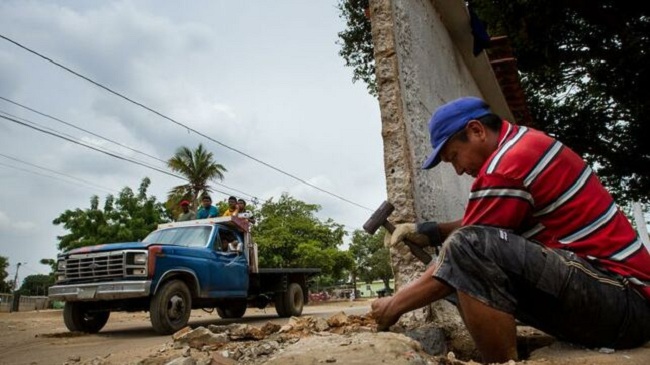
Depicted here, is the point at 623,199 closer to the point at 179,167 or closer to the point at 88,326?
the point at 88,326

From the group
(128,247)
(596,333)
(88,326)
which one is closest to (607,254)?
(596,333)

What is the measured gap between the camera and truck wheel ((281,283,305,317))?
9781 mm

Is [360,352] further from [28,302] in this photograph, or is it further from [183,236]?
[28,302]

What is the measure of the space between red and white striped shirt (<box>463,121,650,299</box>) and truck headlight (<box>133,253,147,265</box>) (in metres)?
5.38

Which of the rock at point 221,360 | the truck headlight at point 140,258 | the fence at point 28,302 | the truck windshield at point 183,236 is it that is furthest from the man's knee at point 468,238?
the fence at point 28,302

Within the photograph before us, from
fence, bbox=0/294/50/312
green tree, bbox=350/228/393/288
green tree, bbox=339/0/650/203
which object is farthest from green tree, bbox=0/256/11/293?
green tree, bbox=339/0/650/203

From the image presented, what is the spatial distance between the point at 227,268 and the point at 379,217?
18.5 feet

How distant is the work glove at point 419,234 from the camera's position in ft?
7.84

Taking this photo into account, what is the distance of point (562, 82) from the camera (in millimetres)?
9055

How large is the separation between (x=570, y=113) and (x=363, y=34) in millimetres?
5165

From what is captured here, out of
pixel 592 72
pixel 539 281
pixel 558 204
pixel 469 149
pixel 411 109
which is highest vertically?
pixel 592 72

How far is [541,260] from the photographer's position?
1.59 metres

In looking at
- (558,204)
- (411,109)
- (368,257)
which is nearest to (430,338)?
(558,204)

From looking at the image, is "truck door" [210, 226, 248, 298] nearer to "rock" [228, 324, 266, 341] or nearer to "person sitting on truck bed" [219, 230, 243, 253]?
"person sitting on truck bed" [219, 230, 243, 253]
